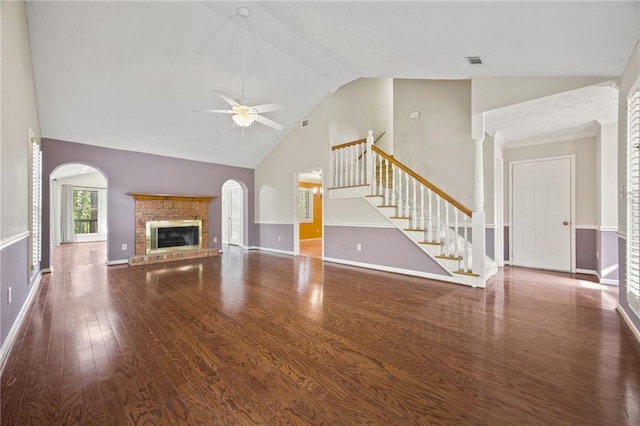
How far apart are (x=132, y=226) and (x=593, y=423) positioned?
6949mm

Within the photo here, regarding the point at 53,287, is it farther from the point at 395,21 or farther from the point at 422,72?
the point at 422,72

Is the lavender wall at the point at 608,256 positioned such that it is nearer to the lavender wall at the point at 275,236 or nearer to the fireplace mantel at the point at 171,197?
the lavender wall at the point at 275,236


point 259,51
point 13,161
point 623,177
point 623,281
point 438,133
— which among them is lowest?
point 623,281

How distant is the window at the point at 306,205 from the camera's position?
1056cm

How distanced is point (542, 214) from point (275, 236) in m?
5.79

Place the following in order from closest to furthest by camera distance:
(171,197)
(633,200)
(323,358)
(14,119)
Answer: (323,358)
(633,200)
(14,119)
(171,197)

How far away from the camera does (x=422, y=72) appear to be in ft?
12.0

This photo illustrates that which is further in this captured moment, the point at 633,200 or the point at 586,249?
the point at 586,249

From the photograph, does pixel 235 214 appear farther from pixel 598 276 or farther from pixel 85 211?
pixel 598 276

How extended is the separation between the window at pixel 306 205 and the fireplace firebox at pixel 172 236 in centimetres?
438

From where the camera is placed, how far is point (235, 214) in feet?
28.9

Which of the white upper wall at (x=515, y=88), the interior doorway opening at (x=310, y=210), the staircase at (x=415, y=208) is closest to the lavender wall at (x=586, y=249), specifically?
the staircase at (x=415, y=208)

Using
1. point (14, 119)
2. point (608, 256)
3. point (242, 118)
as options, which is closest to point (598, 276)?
point (608, 256)

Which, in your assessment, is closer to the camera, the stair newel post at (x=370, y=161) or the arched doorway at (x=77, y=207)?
the stair newel post at (x=370, y=161)
